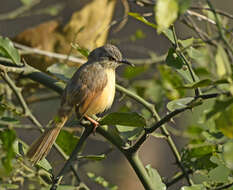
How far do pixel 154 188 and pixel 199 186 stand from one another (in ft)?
0.81

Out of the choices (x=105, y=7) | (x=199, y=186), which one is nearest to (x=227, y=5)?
(x=105, y=7)

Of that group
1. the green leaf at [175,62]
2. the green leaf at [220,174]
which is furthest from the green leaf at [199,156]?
the green leaf at [175,62]

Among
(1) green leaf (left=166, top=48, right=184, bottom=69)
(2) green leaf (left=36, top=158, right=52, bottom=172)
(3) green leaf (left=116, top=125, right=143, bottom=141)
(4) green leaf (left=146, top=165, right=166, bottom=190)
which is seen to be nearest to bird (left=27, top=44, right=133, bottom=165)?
(2) green leaf (left=36, top=158, right=52, bottom=172)

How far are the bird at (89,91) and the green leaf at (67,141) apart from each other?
1.6 inches

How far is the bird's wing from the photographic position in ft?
9.91

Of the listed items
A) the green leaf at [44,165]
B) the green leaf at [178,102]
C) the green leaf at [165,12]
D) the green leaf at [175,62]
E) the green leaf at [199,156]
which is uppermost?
the green leaf at [165,12]

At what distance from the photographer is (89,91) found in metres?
3.27

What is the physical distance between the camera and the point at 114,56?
3.84 m

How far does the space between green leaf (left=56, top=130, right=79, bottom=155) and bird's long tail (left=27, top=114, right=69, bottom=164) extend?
0.12 feet

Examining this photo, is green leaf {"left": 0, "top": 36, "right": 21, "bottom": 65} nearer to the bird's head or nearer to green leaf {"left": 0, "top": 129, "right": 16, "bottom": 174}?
green leaf {"left": 0, "top": 129, "right": 16, "bottom": 174}

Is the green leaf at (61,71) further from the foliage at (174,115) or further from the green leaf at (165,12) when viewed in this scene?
the green leaf at (165,12)

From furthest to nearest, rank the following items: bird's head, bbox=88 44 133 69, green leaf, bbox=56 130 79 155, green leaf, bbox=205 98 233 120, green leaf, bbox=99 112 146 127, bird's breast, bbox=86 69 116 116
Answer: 1. bird's head, bbox=88 44 133 69
2. bird's breast, bbox=86 69 116 116
3. green leaf, bbox=56 130 79 155
4. green leaf, bbox=99 112 146 127
5. green leaf, bbox=205 98 233 120

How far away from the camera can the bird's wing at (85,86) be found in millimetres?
3020

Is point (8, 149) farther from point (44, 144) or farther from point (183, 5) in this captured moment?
point (44, 144)
